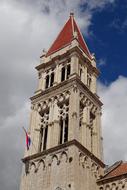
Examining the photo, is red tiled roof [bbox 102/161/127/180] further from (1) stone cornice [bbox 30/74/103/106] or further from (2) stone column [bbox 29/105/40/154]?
(1) stone cornice [bbox 30/74/103/106]

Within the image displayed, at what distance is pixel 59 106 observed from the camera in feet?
116

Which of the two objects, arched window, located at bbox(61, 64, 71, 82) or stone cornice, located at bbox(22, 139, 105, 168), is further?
arched window, located at bbox(61, 64, 71, 82)

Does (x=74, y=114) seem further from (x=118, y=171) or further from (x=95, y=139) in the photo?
(x=118, y=171)

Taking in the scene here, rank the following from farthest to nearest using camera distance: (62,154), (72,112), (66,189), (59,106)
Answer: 1. (59,106)
2. (72,112)
3. (62,154)
4. (66,189)

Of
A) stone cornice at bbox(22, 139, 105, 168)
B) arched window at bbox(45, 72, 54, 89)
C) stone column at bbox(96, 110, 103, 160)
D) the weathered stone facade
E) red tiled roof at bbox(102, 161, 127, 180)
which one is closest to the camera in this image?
the weathered stone facade

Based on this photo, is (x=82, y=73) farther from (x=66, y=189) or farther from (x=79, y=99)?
(x=66, y=189)

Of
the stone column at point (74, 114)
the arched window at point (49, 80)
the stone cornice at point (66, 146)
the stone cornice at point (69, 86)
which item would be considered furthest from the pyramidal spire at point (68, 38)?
the stone cornice at point (66, 146)

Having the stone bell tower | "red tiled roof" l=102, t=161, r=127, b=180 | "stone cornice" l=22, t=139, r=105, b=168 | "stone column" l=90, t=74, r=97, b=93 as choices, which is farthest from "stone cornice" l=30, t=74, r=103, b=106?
"red tiled roof" l=102, t=161, r=127, b=180

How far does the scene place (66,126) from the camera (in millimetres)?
33625

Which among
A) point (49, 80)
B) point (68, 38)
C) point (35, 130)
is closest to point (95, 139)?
point (35, 130)

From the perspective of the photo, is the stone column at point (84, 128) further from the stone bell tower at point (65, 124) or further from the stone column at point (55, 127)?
the stone column at point (55, 127)

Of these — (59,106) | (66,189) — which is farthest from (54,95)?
(66,189)

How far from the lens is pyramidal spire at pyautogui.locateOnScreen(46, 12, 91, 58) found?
1629 inches

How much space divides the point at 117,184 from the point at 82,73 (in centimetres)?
1303
